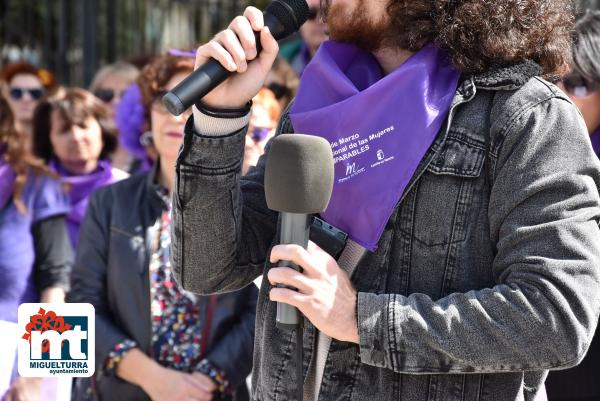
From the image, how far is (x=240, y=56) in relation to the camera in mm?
1728

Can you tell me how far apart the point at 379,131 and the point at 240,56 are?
31 cm

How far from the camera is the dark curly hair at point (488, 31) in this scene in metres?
1.74

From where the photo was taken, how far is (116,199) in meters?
3.26

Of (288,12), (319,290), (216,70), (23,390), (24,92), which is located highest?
(288,12)

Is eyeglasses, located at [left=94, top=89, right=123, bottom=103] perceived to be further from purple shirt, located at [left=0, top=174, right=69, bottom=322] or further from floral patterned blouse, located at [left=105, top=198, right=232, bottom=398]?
floral patterned blouse, located at [left=105, top=198, right=232, bottom=398]

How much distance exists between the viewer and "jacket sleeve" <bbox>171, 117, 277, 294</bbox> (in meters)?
1.81

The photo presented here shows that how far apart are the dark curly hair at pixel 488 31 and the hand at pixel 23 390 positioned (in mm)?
1405

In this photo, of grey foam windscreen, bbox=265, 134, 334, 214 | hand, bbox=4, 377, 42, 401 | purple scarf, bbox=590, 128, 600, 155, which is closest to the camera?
grey foam windscreen, bbox=265, 134, 334, 214

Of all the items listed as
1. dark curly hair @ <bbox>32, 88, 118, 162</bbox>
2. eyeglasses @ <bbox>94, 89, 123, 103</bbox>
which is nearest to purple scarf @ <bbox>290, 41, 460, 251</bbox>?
dark curly hair @ <bbox>32, 88, 118, 162</bbox>

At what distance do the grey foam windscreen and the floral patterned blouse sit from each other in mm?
1511

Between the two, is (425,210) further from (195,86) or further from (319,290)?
(195,86)

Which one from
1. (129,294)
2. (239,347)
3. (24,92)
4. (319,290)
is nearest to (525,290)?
(319,290)

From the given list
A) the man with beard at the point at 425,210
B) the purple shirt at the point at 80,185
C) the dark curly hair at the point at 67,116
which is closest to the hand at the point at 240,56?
the man with beard at the point at 425,210

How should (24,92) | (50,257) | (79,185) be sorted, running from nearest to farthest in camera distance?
1. (50,257)
2. (79,185)
3. (24,92)
